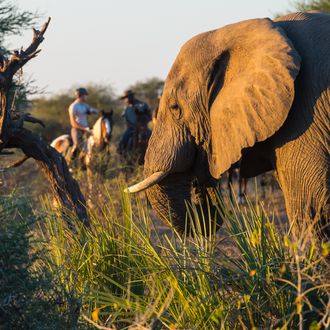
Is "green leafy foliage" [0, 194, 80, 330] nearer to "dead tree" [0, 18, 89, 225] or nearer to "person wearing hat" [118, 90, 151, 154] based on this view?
"dead tree" [0, 18, 89, 225]

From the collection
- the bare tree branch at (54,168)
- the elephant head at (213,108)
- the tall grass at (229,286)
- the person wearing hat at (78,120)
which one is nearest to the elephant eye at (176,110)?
the elephant head at (213,108)

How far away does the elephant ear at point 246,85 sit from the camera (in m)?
6.27

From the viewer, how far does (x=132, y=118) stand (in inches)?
682

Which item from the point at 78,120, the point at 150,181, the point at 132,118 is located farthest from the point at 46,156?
the point at 132,118

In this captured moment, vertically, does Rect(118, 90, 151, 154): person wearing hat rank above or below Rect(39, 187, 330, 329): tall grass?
below

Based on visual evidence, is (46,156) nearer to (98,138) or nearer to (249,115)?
(249,115)

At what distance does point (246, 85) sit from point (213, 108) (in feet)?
1.09

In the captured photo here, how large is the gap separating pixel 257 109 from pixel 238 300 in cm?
223

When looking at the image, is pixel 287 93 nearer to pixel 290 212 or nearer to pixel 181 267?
pixel 290 212

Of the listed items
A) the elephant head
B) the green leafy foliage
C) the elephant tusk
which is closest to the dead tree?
the elephant tusk

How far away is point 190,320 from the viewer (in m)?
4.67

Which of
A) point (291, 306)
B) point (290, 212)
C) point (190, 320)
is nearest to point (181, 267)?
point (190, 320)

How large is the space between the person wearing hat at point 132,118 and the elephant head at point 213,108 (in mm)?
9450

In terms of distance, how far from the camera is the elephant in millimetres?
6191
